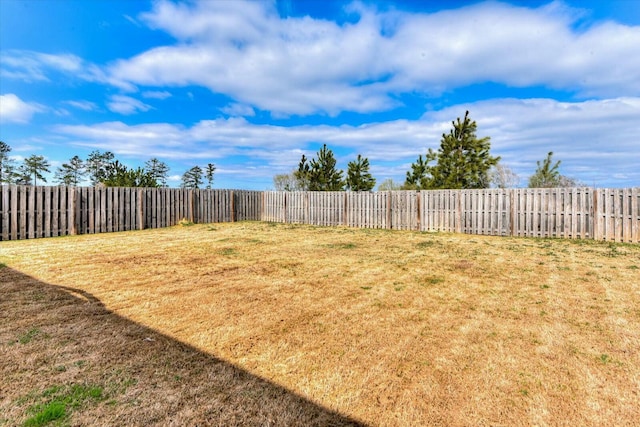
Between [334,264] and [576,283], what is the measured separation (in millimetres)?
4062

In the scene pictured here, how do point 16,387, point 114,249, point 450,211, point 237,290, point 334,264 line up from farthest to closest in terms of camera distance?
point 450,211, point 114,249, point 334,264, point 237,290, point 16,387

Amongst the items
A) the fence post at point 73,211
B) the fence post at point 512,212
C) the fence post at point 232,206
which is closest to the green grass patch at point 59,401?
the fence post at point 73,211

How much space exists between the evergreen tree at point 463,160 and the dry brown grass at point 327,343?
12270mm

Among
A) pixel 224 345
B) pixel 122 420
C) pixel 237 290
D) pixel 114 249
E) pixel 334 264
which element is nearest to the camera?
pixel 122 420

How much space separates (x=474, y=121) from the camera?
1694 cm

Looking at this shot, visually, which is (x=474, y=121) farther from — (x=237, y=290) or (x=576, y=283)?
(x=237, y=290)

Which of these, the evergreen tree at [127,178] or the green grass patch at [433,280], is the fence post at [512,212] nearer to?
the green grass patch at [433,280]

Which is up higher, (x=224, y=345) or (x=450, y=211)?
(x=450, y=211)

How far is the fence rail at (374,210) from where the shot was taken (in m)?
9.64

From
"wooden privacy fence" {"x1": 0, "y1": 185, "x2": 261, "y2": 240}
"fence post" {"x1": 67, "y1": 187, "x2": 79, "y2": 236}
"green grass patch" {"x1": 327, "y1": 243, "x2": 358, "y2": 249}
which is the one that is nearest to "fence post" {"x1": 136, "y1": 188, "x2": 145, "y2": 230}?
"wooden privacy fence" {"x1": 0, "y1": 185, "x2": 261, "y2": 240}

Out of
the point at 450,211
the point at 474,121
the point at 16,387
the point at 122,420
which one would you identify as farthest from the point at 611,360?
the point at 474,121

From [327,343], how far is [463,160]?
57.0 feet

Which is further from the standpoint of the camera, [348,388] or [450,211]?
[450,211]

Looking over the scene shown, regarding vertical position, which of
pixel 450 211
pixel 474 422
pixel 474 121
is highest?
pixel 474 121
